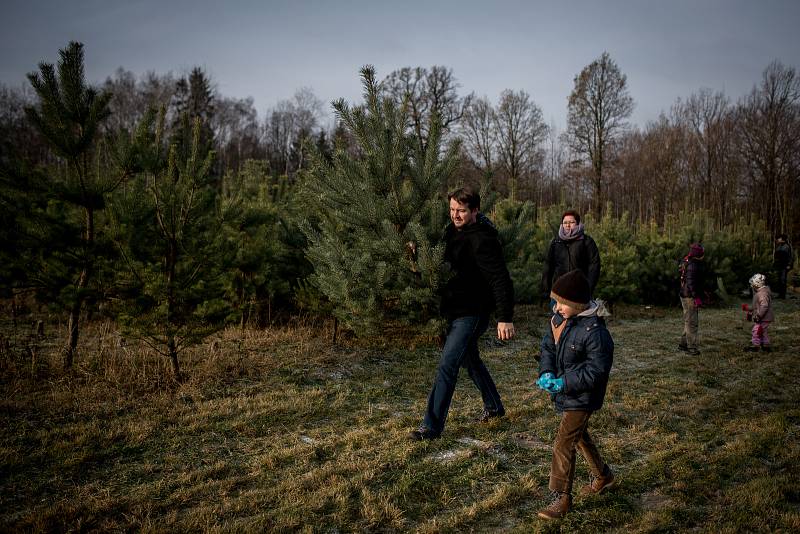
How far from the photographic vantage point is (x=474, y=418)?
4.19m

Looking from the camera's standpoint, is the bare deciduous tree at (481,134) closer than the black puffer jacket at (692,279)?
No

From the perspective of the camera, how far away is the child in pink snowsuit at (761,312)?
7188 mm

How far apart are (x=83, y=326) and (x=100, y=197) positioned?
358 centimetres

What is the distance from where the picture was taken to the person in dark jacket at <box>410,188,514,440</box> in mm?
3592

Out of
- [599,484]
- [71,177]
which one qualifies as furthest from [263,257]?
[599,484]

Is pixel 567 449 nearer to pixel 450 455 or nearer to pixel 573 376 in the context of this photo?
pixel 573 376

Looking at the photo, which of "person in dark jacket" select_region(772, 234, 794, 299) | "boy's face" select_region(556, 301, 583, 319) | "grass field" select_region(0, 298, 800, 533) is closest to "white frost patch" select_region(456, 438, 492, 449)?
"grass field" select_region(0, 298, 800, 533)

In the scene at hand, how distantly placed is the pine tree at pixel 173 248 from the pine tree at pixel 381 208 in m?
1.31

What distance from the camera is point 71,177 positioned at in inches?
189

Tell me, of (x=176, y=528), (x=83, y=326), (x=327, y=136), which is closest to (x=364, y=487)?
(x=176, y=528)

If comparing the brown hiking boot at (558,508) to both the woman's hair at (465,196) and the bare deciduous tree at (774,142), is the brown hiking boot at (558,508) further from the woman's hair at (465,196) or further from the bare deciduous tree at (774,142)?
the bare deciduous tree at (774,142)

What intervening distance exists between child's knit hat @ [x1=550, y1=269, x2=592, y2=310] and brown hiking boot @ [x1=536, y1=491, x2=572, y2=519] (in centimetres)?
109

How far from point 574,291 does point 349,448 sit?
2076mm

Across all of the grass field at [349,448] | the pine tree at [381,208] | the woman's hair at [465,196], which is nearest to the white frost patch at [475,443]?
the grass field at [349,448]
